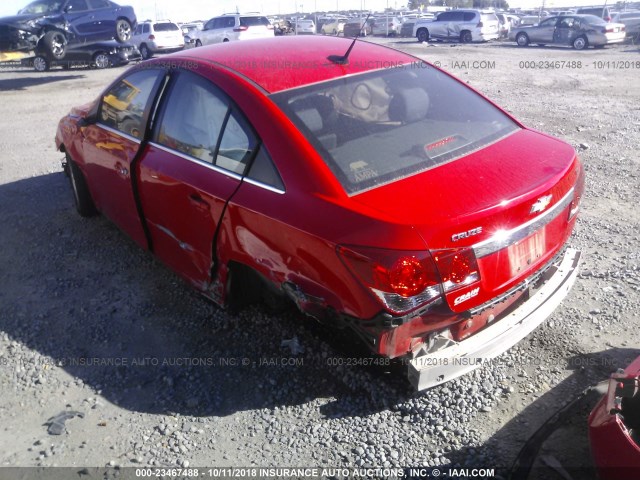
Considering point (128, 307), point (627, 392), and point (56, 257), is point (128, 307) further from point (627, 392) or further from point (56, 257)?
point (627, 392)

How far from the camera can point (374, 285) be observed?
89.8 inches

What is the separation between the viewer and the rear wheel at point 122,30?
1481cm

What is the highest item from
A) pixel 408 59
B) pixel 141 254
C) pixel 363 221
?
pixel 408 59

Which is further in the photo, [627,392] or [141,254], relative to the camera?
[141,254]

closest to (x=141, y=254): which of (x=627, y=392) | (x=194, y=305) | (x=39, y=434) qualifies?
(x=194, y=305)

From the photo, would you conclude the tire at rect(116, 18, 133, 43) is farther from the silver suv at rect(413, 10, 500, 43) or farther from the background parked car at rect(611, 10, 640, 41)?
the background parked car at rect(611, 10, 640, 41)

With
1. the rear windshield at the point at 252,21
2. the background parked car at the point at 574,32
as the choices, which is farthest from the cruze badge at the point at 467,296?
the background parked car at the point at 574,32

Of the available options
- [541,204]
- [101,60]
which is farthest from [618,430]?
[101,60]

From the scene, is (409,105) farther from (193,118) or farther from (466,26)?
(466,26)

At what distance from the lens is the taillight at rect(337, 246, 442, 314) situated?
2234mm

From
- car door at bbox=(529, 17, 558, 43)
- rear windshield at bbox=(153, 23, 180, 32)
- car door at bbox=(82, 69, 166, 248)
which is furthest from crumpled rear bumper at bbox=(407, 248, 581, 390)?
car door at bbox=(529, 17, 558, 43)

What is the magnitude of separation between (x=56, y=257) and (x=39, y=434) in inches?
79.4

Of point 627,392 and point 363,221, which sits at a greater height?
point 363,221

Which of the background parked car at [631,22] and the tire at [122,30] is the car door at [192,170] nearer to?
the tire at [122,30]
